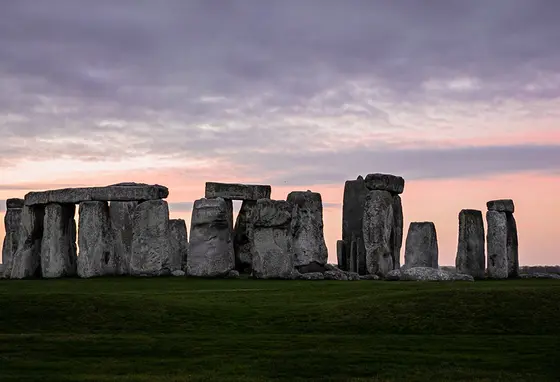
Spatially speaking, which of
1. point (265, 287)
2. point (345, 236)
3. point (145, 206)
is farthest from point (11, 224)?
point (265, 287)

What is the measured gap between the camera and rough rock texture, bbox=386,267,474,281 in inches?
1432

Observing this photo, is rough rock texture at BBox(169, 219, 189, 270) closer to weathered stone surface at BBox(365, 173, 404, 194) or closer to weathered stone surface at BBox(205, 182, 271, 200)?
weathered stone surface at BBox(205, 182, 271, 200)

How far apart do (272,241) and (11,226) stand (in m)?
16.3

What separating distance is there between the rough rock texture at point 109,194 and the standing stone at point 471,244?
1169cm

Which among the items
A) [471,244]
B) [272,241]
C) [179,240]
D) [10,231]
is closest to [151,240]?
[272,241]

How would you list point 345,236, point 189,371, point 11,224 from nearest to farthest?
point 189,371 → point 345,236 → point 11,224

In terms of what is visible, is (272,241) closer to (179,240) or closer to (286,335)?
(179,240)

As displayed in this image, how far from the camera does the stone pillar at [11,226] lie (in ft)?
156

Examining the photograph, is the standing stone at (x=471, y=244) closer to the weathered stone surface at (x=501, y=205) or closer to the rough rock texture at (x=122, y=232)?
the weathered stone surface at (x=501, y=205)

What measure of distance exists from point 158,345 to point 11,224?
2969 centimetres

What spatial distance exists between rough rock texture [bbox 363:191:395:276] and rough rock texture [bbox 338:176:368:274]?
228 centimetres

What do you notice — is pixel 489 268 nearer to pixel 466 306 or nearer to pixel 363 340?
pixel 466 306

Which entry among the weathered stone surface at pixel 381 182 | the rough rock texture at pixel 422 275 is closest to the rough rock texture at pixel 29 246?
the weathered stone surface at pixel 381 182

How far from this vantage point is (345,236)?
4391 centimetres
